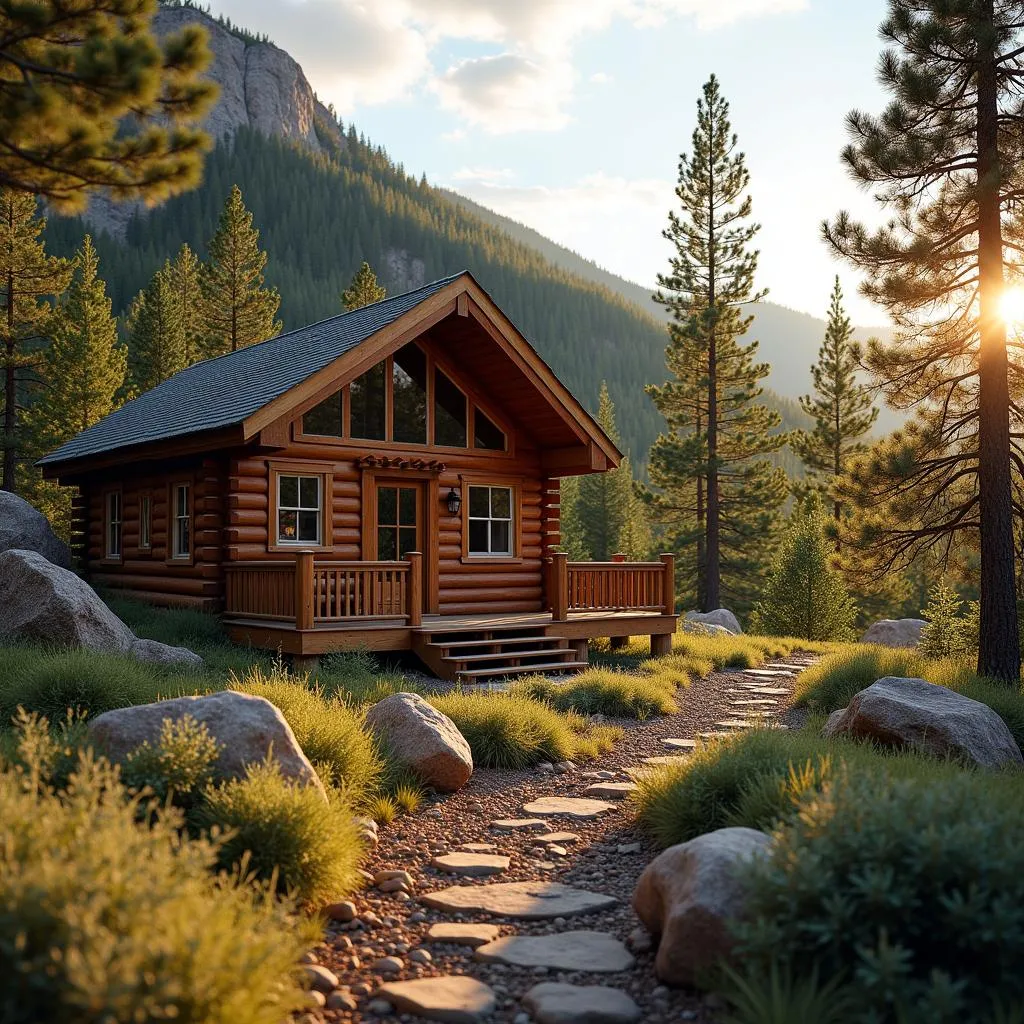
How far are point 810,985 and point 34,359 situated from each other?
31.8 meters

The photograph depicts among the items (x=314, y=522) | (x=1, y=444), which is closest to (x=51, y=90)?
(x=314, y=522)

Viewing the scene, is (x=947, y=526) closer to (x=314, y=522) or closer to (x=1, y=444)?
(x=314, y=522)

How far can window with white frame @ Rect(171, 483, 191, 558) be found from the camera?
1616 centimetres

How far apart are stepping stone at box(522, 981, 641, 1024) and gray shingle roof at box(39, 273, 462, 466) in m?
10.1

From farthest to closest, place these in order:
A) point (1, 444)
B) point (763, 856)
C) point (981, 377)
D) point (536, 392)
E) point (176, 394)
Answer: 1. point (1, 444)
2. point (176, 394)
3. point (536, 392)
4. point (981, 377)
5. point (763, 856)

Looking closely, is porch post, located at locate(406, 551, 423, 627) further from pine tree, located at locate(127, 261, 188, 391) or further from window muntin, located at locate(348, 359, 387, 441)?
pine tree, located at locate(127, 261, 188, 391)

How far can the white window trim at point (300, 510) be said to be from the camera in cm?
1486

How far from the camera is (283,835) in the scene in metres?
5.12

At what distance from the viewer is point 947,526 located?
1343 cm

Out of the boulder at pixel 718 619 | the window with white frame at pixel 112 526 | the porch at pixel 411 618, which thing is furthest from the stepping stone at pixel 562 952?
the boulder at pixel 718 619

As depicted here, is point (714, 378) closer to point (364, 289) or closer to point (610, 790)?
point (364, 289)

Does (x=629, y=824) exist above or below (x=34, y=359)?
below

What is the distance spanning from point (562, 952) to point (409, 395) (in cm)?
1230

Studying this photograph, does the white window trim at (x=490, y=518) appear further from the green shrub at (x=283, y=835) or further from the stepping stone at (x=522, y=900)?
the green shrub at (x=283, y=835)
